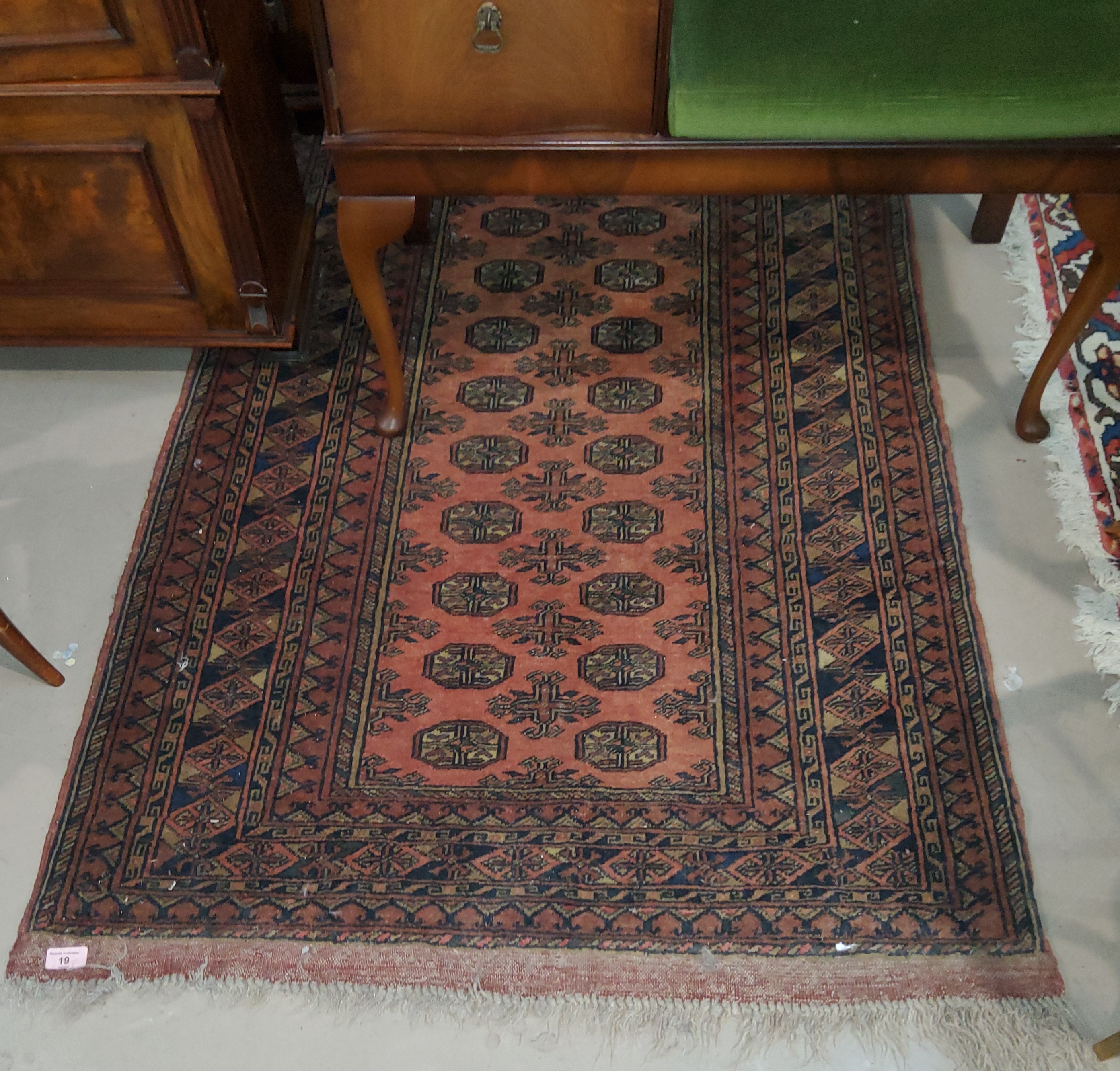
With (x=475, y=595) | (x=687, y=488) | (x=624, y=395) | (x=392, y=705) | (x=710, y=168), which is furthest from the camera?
(x=624, y=395)

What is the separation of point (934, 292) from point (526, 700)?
108 cm

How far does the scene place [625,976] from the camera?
134 centimetres

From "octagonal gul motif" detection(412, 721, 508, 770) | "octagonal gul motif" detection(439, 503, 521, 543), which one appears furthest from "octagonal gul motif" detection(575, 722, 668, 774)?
"octagonal gul motif" detection(439, 503, 521, 543)

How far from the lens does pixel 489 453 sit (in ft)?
5.96

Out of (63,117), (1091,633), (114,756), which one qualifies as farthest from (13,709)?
(1091,633)

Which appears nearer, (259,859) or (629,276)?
(259,859)

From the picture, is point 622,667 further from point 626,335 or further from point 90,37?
point 90,37

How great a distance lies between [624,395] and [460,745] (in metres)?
0.68

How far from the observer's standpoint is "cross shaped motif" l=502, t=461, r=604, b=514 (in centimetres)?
175

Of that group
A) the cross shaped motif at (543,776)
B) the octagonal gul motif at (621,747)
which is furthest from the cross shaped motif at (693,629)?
the cross shaped motif at (543,776)

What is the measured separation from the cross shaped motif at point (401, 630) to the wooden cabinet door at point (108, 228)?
56 centimetres

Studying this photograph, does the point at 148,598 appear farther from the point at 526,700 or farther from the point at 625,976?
the point at 625,976

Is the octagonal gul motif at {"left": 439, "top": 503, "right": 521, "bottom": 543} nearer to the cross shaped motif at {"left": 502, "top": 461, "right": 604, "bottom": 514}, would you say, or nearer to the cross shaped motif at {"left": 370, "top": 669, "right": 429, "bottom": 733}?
the cross shaped motif at {"left": 502, "top": 461, "right": 604, "bottom": 514}

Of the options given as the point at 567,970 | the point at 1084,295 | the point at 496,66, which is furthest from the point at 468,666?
the point at 1084,295
